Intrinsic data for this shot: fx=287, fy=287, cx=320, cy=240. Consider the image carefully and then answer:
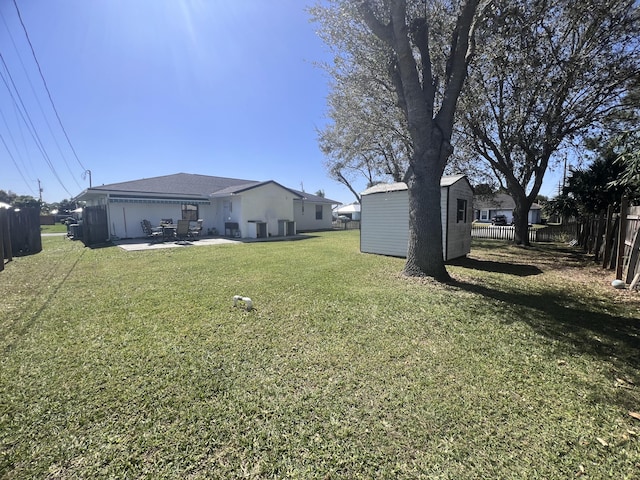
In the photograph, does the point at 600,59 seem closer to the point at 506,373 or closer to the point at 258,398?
the point at 506,373

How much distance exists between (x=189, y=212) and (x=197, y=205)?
0.67 m

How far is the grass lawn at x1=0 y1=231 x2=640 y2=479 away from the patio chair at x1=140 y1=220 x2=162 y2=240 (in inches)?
364

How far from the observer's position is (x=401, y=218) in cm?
1055

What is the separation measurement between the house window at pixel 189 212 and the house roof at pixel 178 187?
86 cm

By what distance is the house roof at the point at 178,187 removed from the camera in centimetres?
1580

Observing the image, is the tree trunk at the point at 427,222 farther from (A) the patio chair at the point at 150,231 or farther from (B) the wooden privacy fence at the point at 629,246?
(A) the patio chair at the point at 150,231

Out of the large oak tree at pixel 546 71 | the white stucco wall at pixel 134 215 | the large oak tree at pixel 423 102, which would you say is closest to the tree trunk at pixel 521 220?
the large oak tree at pixel 546 71

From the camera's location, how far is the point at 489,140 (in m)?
12.8

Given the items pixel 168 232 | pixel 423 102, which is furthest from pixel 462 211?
pixel 168 232

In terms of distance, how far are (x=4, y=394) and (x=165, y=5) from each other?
869 cm

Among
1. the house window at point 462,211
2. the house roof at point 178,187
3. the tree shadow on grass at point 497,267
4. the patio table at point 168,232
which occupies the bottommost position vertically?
the tree shadow on grass at point 497,267

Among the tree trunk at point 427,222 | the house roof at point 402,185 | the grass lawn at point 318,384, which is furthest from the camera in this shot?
the house roof at point 402,185

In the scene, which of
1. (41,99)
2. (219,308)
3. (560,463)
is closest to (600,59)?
(560,463)

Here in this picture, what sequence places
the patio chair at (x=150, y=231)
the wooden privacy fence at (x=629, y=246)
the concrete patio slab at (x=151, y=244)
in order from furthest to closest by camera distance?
the patio chair at (x=150, y=231) → the concrete patio slab at (x=151, y=244) → the wooden privacy fence at (x=629, y=246)
